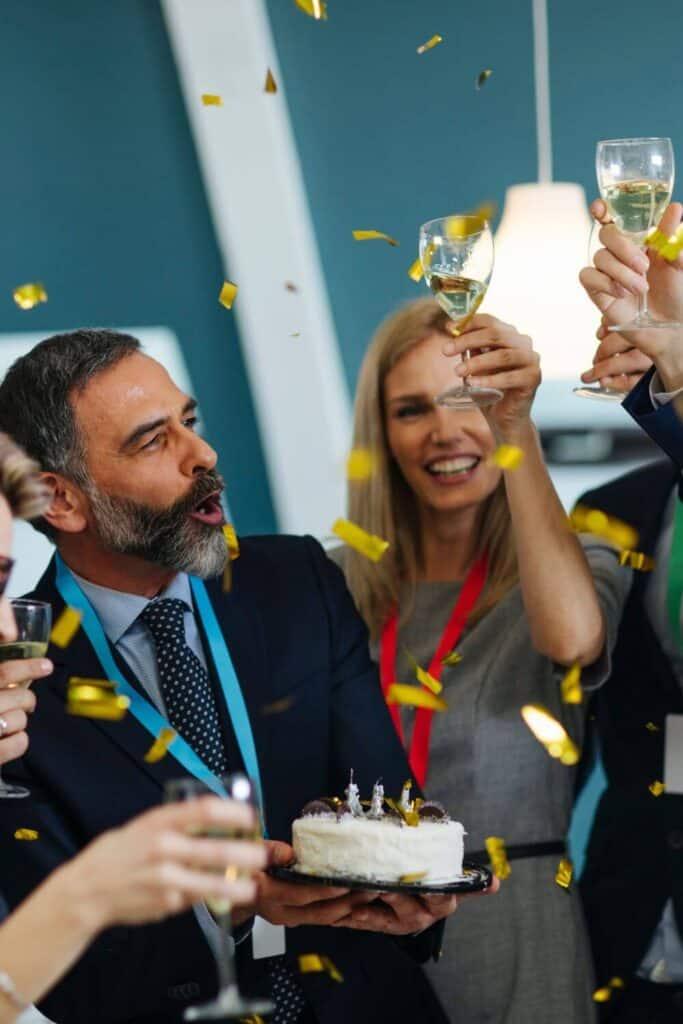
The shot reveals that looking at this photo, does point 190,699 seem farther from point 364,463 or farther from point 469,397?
point 364,463

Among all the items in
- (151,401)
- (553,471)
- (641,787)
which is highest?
(151,401)

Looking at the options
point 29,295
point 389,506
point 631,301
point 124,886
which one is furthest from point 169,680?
point 29,295

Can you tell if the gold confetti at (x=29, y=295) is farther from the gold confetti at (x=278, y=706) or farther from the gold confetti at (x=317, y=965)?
the gold confetti at (x=317, y=965)

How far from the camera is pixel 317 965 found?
8.03ft

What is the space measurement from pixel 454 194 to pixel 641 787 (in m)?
2.24

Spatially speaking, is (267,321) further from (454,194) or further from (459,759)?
(459,759)

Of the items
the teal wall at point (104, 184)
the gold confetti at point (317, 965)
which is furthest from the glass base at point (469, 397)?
the teal wall at point (104, 184)

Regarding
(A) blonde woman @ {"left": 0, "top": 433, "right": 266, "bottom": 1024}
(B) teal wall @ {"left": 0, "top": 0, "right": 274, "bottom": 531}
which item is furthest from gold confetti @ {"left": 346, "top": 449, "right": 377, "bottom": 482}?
(A) blonde woman @ {"left": 0, "top": 433, "right": 266, "bottom": 1024}

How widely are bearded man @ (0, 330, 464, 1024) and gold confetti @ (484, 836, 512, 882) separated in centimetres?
20

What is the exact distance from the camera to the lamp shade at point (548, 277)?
10.9 ft

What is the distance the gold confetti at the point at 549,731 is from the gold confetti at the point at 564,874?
19cm

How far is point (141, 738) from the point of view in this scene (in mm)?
2518

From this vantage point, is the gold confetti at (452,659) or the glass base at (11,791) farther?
the gold confetti at (452,659)

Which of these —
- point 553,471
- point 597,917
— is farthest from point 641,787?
point 553,471
